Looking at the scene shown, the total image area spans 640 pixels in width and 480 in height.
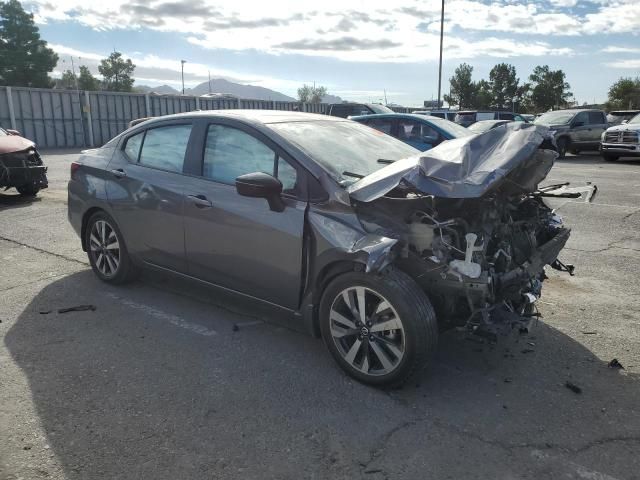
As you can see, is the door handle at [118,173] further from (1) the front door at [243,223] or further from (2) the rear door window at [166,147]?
(1) the front door at [243,223]

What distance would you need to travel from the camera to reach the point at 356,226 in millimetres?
3369

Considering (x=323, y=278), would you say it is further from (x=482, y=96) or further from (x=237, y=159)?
(x=482, y=96)

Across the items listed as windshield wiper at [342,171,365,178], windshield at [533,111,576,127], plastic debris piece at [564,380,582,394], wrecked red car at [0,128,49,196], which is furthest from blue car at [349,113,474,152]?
windshield at [533,111,576,127]

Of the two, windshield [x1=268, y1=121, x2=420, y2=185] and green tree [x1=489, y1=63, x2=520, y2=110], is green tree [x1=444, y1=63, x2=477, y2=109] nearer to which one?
green tree [x1=489, y1=63, x2=520, y2=110]

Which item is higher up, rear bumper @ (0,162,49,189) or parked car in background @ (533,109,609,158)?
parked car in background @ (533,109,609,158)

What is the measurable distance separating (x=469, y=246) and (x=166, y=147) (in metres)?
2.79

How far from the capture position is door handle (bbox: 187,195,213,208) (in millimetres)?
4105

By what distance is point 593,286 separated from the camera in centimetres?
529

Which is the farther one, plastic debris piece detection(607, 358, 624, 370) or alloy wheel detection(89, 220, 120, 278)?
alloy wheel detection(89, 220, 120, 278)

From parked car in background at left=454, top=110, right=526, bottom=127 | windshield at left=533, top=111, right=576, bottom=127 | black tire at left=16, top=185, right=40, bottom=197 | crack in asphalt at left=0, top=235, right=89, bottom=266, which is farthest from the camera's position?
parked car in background at left=454, top=110, right=526, bottom=127

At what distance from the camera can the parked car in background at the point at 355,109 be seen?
61.3ft

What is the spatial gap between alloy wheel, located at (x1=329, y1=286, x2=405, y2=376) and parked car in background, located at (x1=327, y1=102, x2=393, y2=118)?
628 inches

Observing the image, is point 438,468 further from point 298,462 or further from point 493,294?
point 493,294

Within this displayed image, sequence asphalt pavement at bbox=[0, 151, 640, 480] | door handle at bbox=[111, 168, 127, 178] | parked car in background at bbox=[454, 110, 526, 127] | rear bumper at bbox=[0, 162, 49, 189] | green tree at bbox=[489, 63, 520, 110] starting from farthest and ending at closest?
green tree at bbox=[489, 63, 520, 110] < parked car in background at bbox=[454, 110, 526, 127] < rear bumper at bbox=[0, 162, 49, 189] < door handle at bbox=[111, 168, 127, 178] < asphalt pavement at bbox=[0, 151, 640, 480]
